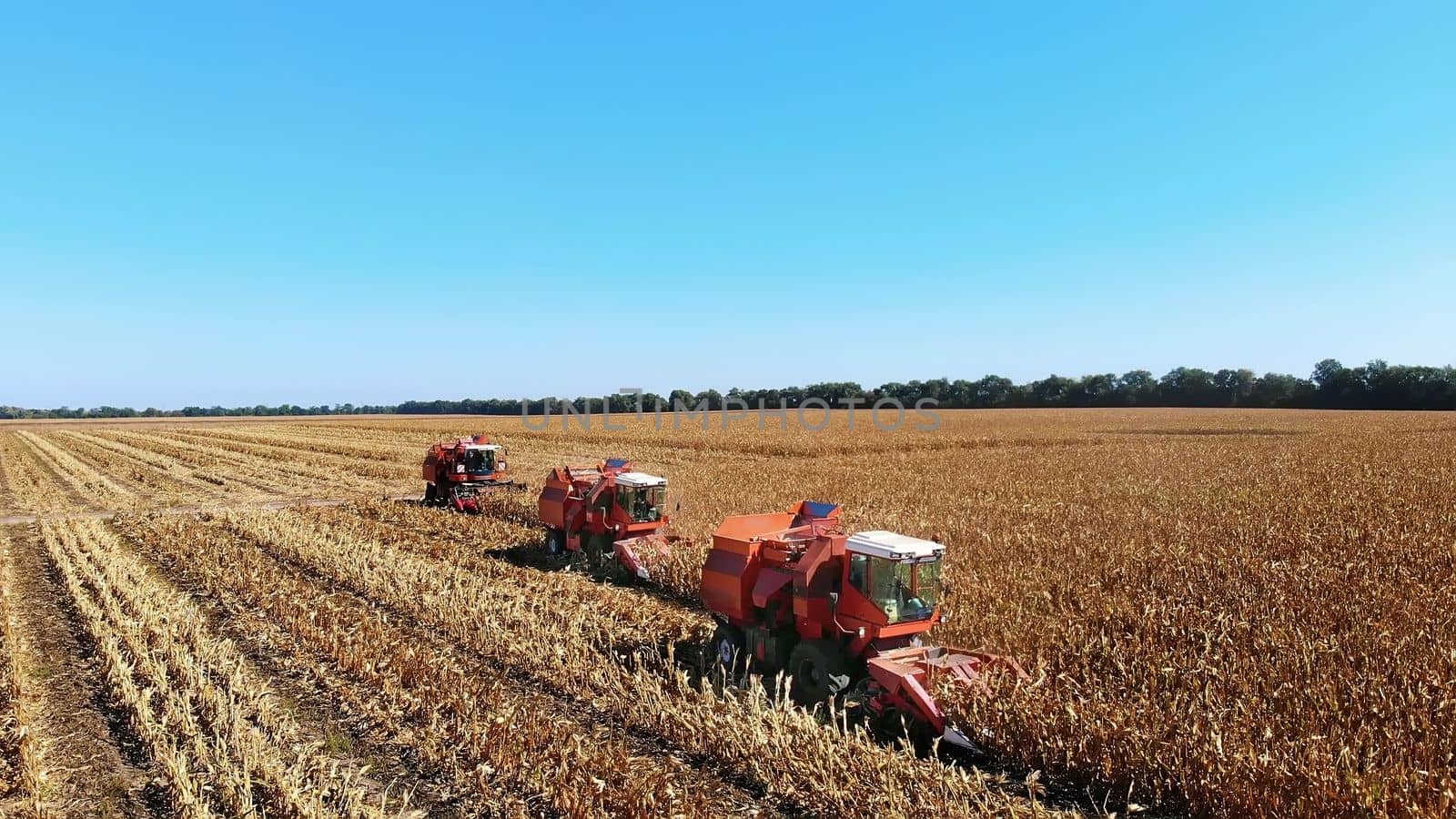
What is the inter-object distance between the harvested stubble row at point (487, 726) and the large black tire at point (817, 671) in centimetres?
171

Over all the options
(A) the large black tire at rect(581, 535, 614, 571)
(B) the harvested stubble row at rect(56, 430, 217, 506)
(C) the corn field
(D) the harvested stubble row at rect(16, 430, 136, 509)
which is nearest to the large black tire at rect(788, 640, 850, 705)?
(C) the corn field

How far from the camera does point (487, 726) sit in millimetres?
7008

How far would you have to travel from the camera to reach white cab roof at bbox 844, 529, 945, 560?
732 cm

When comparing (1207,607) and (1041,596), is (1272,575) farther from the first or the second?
(1041,596)

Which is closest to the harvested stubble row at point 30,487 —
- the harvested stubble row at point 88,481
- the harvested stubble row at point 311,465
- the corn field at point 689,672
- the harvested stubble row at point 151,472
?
the harvested stubble row at point 88,481

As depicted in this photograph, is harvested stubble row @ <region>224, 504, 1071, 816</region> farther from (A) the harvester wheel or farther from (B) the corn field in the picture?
(A) the harvester wheel

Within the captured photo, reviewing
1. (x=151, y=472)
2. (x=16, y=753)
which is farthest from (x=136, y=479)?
(x=16, y=753)

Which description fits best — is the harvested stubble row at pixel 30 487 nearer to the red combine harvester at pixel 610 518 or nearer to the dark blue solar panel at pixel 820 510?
the red combine harvester at pixel 610 518

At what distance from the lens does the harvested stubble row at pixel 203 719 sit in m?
5.95

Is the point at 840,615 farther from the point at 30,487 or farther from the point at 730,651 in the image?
the point at 30,487

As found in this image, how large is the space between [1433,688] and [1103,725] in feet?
10.4

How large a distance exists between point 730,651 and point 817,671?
1.48m

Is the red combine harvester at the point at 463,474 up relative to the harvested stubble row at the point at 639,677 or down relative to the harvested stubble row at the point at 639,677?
up

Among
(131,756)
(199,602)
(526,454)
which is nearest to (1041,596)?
(131,756)
